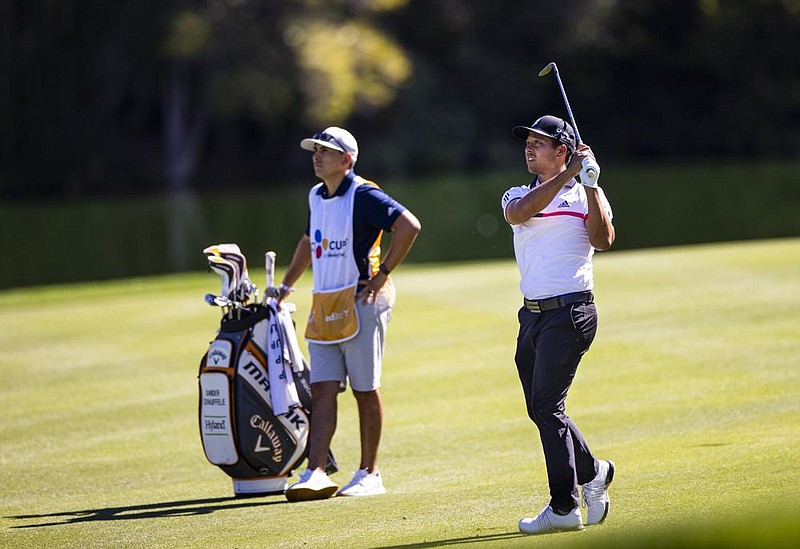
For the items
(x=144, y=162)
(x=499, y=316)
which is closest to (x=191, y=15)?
(x=144, y=162)

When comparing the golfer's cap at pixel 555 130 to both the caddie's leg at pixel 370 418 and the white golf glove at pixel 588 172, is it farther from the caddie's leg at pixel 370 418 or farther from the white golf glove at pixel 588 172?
the caddie's leg at pixel 370 418

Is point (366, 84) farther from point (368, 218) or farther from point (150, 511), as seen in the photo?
point (150, 511)

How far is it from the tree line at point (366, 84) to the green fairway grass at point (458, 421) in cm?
3381

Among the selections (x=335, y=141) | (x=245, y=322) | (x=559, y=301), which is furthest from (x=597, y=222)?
(x=245, y=322)

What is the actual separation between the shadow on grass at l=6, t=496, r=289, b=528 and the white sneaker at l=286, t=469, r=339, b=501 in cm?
16

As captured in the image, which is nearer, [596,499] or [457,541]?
[457,541]

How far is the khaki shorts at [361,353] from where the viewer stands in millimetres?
7508

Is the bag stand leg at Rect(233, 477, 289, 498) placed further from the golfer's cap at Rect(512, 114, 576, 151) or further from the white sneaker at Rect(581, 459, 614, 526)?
the golfer's cap at Rect(512, 114, 576, 151)

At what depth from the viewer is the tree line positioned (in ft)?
157

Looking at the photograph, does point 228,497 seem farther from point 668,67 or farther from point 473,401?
point 668,67

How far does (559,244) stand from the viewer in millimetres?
6168

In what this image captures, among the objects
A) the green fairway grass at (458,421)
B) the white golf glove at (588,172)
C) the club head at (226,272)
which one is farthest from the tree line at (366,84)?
the white golf glove at (588,172)

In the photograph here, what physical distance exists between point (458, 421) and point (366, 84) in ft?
133

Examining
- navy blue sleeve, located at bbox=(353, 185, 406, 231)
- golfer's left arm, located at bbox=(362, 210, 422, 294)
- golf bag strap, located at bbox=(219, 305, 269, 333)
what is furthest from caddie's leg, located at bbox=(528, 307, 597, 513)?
golf bag strap, located at bbox=(219, 305, 269, 333)
